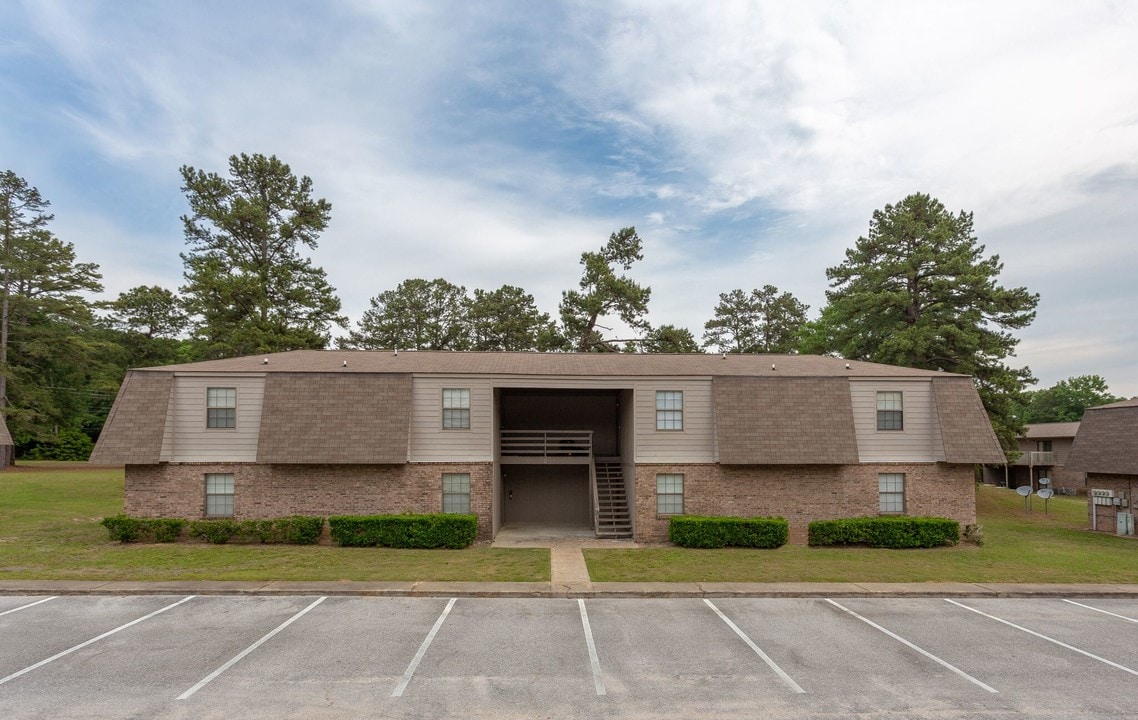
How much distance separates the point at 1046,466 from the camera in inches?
1720

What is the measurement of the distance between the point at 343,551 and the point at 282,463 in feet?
11.1

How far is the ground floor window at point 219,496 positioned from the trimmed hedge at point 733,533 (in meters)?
13.6

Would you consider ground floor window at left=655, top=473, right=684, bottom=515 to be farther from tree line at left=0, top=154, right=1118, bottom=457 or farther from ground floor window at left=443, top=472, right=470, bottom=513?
tree line at left=0, top=154, right=1118, bottom=457

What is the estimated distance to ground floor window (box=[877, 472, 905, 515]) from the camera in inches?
755

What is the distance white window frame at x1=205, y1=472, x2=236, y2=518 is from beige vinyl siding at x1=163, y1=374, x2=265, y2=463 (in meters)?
0.51

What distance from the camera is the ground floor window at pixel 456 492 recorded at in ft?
61.7

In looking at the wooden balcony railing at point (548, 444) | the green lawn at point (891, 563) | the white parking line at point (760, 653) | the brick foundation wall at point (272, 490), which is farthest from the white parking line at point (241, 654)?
the wooden balcony railing at point (548, 444)

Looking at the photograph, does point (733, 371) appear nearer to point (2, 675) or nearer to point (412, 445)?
point (412, 445)

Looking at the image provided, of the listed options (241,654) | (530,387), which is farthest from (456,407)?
(241,654)

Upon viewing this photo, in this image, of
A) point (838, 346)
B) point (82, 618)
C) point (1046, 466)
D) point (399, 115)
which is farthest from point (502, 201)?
point (1046, 466)

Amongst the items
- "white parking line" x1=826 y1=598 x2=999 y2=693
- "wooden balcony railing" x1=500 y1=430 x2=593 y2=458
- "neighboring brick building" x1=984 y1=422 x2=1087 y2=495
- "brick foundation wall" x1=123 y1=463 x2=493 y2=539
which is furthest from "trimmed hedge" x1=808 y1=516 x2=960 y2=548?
"neighboring brick building" x1=984 y1=422 x2=1087 y2=495

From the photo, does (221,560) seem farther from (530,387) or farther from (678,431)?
(678,431)

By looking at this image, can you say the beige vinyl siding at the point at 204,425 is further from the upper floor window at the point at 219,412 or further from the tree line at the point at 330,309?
the tree line at the point at 330,309

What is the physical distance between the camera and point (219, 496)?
1833 cm
